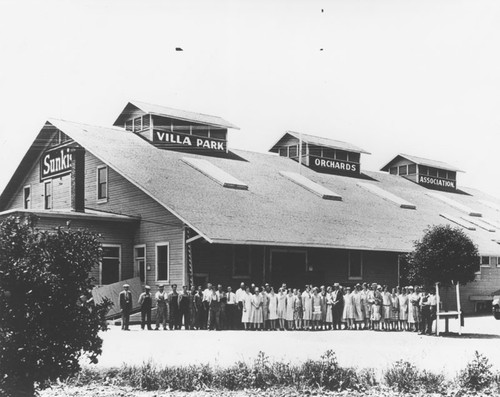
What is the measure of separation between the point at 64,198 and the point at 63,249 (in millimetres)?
23183

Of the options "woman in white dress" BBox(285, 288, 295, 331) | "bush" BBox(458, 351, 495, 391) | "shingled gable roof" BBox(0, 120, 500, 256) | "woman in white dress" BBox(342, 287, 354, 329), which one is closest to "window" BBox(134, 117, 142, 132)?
"shingled gable roof" BBox(0, 120, 500, 256)

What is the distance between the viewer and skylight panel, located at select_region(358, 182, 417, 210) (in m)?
37.8

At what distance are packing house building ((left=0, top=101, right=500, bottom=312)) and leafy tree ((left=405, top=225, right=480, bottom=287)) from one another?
19.2 ft

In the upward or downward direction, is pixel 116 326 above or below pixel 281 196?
below

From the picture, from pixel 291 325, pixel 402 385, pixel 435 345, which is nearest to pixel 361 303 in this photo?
pixel 291 325

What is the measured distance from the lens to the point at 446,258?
70.4ft

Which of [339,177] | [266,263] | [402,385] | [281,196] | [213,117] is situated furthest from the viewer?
[339,177]

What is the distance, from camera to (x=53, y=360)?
9.80m

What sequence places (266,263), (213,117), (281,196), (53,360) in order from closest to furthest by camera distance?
Result: 1. (53,360)
2. (266,263)
3. (281,196)
4. (213,117)

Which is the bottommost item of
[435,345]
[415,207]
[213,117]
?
[435,345]

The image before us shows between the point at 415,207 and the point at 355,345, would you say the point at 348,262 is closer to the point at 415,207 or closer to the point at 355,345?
the point at 415,207

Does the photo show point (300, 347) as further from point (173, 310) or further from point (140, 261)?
point (140, 261)

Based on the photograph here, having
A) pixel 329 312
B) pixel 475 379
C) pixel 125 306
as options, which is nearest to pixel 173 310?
pixel 125 306

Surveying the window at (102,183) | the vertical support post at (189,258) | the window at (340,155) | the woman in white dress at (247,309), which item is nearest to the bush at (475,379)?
the woman in white dress at (247,309)
